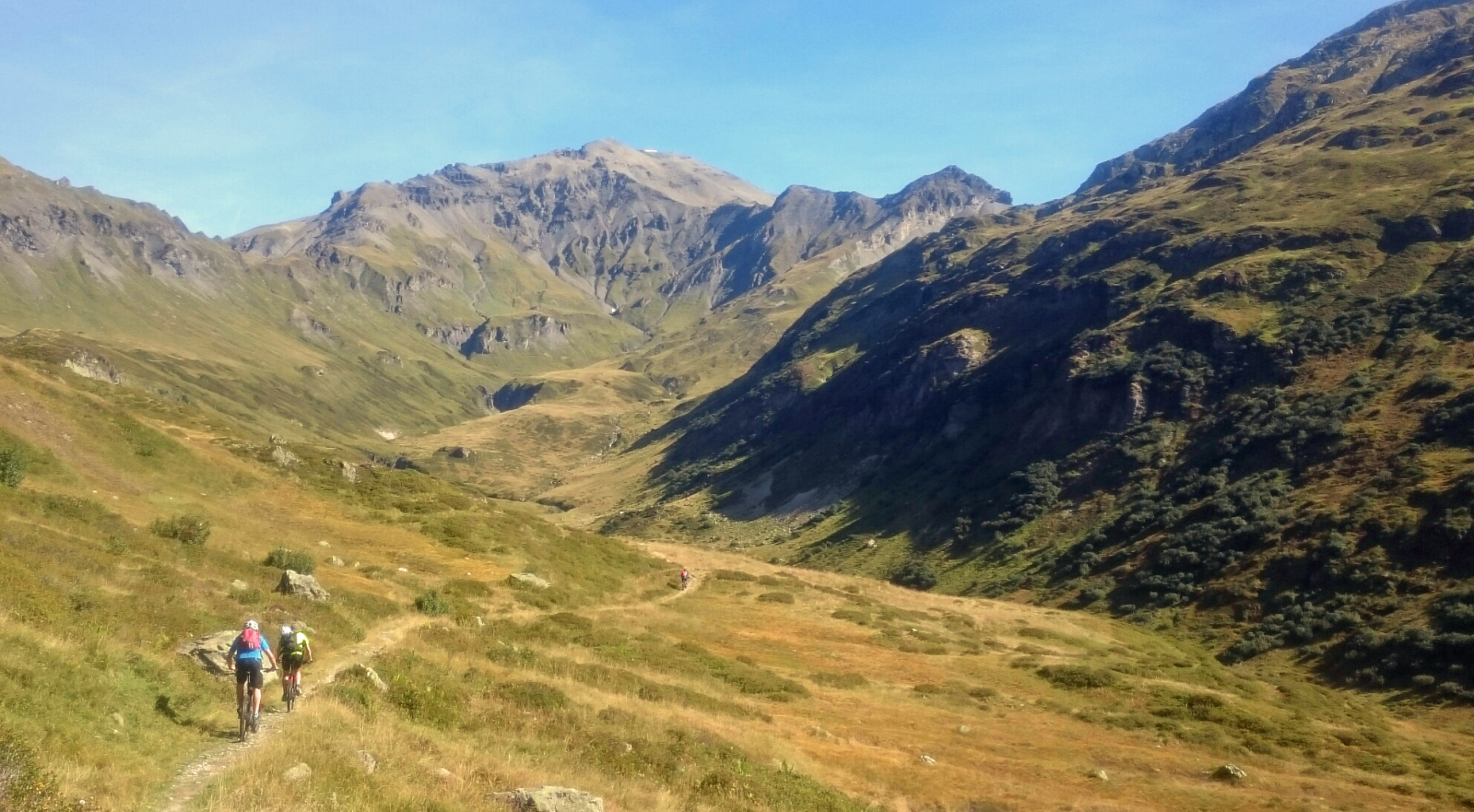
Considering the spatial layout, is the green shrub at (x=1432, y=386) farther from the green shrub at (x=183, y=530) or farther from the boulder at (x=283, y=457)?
the green shrub at (x=183, y=530)

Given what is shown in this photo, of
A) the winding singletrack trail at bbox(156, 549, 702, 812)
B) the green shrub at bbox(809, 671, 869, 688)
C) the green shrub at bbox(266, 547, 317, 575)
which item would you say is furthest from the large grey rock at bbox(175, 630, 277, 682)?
the green shrub at bbox(809, 671, 869, 688)

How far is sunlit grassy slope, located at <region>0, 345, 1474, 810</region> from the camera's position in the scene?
15.4m

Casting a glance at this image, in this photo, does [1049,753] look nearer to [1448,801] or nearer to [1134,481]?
[1448,801]

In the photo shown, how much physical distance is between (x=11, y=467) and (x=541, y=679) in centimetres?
2700

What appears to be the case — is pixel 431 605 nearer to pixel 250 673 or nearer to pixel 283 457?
pixel 250 673

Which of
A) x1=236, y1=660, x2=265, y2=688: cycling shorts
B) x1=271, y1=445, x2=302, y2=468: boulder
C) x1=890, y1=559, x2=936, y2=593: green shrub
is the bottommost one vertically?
x1=890, y1=559, x2=936, y2=593: green shrub

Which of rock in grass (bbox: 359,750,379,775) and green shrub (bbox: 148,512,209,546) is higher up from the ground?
green shrub (bbox: 148,512,209,546)

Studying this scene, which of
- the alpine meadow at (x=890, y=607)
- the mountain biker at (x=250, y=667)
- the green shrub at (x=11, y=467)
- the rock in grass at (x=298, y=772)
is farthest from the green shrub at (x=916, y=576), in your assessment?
the rock in grass at (x=298, y=772)

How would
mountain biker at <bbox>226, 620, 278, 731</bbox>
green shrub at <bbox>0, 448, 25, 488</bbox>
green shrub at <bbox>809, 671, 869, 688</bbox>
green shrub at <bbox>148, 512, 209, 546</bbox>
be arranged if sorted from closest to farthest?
mountain biker at <bbox>226, 620, 278, 731</bbox>
green shrub at <bbox>148, 512, 209, 546</bbox>
green shrub at <bbox>0, 448, 25, 488</bbox>
green shrub at <bbox>809, 671, 869, 688</bbox>

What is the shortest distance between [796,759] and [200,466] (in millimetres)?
42964

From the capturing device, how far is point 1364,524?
74.9 m

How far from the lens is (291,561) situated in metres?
35.7

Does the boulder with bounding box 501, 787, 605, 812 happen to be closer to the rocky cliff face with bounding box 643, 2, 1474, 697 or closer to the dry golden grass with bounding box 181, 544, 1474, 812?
the dry golden grass with bounding box 181, 544, 1474, 812

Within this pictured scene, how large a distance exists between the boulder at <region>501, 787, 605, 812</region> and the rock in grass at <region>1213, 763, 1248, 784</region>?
25.1 m
